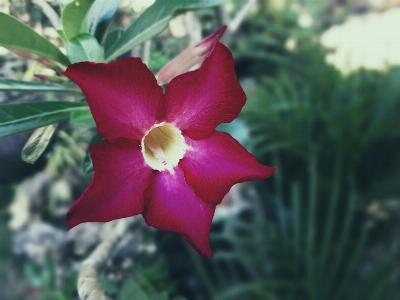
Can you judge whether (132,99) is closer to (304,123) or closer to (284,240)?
(284,240)

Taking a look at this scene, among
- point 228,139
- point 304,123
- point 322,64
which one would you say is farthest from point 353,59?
point 228,139

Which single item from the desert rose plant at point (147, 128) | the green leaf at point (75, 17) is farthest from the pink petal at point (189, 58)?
the green leaf at point (75, 17)

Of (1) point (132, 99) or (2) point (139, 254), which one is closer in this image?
(1) point (132, 99)

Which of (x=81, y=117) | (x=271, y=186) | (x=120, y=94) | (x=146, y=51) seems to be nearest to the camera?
(x=120, y=94)

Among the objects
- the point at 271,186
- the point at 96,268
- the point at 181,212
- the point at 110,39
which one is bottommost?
the point at 271,186

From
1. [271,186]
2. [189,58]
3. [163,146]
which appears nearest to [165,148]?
[163,146]

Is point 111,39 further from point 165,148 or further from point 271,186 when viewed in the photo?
point 271,186

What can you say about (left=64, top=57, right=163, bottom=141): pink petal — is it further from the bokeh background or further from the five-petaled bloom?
the bokeh background
